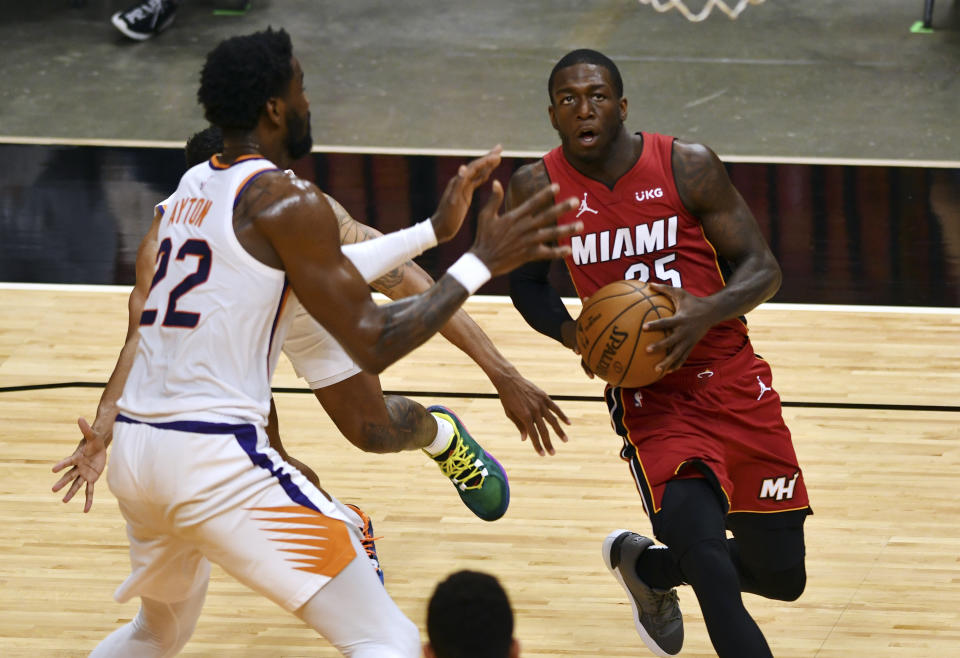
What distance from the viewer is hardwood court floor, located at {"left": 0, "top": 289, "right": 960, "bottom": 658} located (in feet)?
14.1

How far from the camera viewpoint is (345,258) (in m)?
3.09

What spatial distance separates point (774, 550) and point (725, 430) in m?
0.41

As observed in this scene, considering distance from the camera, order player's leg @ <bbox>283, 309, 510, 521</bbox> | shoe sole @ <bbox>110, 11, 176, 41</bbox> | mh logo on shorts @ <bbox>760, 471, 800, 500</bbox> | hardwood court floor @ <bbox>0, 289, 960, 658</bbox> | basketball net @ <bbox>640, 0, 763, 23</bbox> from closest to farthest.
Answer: mh logo on shorts @ <bbox>760, 471, 800, 500</bbox>
player's leg @ <bbox>283, 309, 510, 521</bbox>
hardwood court floor @ <bbox>0, 289, 960, 658</bbox>
basketball net @ <bbox>640, 0, 763, 23</bbox>
shoe sole @ <bbox>110, 11, 176, 41</bbox>

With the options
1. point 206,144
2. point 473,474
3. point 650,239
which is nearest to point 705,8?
point 473,474

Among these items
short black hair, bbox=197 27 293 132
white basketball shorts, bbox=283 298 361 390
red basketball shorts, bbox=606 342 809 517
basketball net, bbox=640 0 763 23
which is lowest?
basketball net, bbox=640 0 763 23

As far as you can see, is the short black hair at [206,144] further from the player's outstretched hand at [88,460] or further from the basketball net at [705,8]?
the basketball net at [705,8]

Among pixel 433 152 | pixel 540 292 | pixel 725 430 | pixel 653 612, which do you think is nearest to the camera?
pixel 725 430

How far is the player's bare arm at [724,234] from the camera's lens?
3754mm

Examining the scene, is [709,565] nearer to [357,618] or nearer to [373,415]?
[357,618]

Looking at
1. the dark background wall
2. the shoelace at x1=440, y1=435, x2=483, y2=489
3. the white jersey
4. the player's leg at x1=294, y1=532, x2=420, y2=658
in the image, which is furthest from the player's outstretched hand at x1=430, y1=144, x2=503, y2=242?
the dark background wall

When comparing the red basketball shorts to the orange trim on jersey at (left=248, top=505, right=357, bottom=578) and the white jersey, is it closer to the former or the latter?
the orange trim on jersey at (left=248, top=505, right=357, bottom=578)

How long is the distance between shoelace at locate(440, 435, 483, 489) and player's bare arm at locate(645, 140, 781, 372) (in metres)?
1.18

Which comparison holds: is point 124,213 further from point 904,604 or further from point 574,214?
point 904,604

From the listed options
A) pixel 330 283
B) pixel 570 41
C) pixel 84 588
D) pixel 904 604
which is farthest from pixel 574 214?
pixel 570 41
